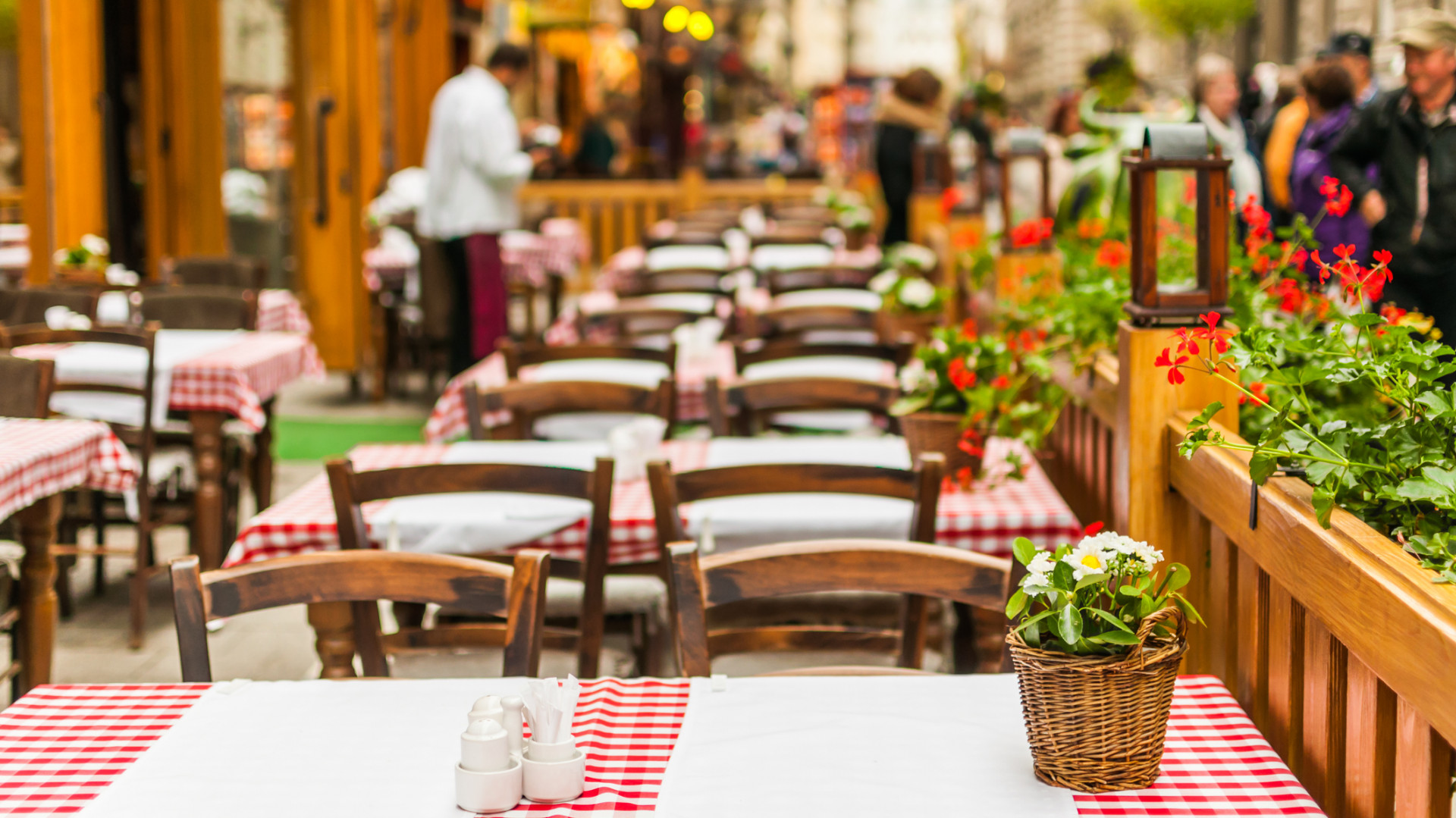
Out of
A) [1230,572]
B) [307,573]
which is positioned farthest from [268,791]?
[1230,572]

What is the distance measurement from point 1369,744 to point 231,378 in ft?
12.5

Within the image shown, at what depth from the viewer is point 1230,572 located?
2098 mm

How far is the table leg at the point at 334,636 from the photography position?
8.00 ft

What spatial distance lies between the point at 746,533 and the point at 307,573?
999 mm

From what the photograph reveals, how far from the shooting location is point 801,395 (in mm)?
3744

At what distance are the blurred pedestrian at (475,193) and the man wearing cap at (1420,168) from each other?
3.97 metres

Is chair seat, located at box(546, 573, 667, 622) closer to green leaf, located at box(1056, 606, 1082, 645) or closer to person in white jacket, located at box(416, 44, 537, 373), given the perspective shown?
green leaf, located at box(1056, 606, 1082, 645)

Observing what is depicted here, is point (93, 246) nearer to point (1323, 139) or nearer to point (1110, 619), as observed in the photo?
point (1323, 139)

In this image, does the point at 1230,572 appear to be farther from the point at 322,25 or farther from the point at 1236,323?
the point at 322,25

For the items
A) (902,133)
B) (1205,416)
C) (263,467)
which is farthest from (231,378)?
(902,133)

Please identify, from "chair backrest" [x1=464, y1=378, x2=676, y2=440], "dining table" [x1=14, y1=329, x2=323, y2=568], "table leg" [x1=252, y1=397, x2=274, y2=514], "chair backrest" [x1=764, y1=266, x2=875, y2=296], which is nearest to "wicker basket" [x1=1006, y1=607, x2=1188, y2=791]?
"chair backrest" [x1=464, y1=378, x2=676, y2=440]

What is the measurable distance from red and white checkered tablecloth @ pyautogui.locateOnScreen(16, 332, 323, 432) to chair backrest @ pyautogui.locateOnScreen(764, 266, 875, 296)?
7.76 feet

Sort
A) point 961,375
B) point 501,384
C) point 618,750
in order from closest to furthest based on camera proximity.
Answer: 1. point 618,750
2. point 961,375
3. point 501,384

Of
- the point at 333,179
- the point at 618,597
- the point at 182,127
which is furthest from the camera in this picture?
Answer: the point at 333,179
